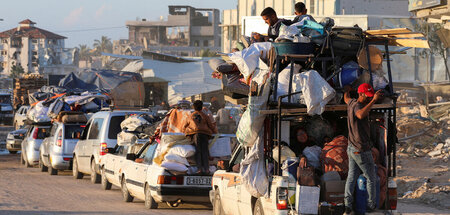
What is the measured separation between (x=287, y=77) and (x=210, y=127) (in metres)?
5.07

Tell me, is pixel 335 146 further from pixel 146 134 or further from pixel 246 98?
pixel 146 134

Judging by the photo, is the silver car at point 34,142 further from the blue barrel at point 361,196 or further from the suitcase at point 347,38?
the blue barrel at point 361,196

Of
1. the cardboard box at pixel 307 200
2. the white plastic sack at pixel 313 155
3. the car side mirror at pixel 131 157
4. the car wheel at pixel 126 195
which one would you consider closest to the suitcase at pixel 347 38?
the white plastic sack at pixel 313 155

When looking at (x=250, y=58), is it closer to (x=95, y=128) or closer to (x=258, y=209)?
(x=258, y=209)

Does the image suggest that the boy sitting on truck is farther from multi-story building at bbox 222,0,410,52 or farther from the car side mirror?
multi-story building at bbox 222,0,410,52

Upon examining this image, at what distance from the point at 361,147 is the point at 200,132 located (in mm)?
5732

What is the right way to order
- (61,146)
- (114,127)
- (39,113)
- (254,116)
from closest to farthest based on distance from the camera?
(254,116) < (114,127) < (61,146) < (39,113)

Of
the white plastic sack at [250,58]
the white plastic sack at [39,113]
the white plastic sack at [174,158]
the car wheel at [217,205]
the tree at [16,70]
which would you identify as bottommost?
the tree at [16,70]

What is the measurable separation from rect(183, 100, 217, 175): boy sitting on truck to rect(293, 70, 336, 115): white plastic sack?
15.4ft

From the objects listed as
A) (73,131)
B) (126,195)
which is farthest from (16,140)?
(126,195)

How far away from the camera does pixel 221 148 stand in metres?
15.5

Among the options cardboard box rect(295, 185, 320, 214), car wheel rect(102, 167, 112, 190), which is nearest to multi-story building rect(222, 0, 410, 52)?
car wheel rect(102, 167, 112, 190)

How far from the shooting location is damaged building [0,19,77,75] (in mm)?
148875

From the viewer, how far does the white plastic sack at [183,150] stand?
48.1 ft
